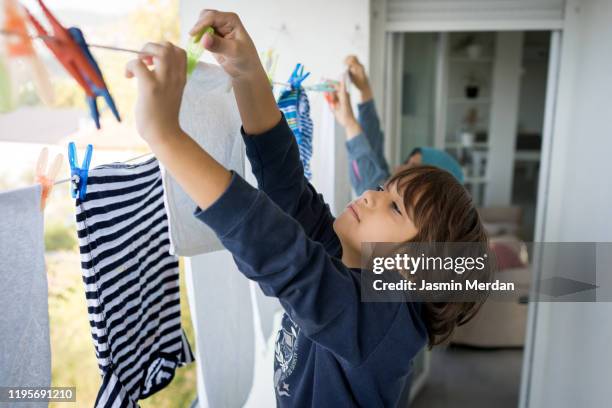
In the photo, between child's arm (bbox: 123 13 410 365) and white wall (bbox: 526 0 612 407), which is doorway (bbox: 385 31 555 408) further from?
child's arm (bbox: 123 13 410 365)

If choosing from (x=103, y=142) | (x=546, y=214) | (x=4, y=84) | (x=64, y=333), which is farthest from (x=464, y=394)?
(x=4, y=84)

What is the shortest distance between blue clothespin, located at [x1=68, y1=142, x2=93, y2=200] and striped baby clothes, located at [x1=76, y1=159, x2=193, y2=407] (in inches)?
0.6

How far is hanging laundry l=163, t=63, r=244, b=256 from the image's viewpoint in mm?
870

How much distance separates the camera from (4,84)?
48 cm

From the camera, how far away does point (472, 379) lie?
2.88 meters

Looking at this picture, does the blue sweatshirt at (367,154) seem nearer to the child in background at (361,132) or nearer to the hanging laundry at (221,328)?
the child in background at (361,132)

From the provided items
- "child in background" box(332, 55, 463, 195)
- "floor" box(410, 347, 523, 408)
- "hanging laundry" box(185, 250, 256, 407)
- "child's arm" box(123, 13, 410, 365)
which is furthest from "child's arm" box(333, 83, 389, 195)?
"floor" box(410, 347, 523, 408)

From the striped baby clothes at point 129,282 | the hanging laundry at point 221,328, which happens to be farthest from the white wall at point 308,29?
the striped baby clothes at point 129,282

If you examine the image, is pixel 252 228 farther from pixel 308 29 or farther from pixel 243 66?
pixel 308 29

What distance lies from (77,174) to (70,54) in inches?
9.7

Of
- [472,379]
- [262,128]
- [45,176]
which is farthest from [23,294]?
[472,379]

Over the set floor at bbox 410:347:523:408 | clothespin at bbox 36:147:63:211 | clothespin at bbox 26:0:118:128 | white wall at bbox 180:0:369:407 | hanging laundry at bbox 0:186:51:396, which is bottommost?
floor at bbox 410:347:523:408

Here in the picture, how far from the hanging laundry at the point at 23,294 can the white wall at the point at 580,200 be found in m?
1.51

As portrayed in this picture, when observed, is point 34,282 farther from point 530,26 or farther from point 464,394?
point 464,394
